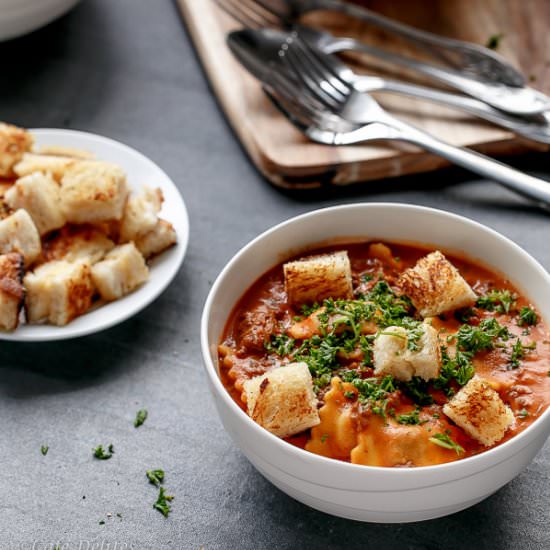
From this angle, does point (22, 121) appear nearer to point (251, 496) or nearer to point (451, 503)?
point (251, 496)

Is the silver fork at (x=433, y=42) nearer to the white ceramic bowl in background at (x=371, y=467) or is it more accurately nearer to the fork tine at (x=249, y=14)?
the fork tine at (x=249, y=14)

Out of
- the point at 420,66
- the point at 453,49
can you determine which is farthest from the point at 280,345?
the point at 453,49

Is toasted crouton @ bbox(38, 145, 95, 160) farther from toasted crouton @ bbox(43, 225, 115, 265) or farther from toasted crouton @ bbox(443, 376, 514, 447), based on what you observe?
toasted crouton @ bbox(443, 376, 514, 447)

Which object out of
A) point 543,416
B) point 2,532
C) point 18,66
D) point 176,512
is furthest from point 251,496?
point 18,66

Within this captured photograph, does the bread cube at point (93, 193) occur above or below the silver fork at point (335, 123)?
below

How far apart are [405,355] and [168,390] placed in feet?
3.20

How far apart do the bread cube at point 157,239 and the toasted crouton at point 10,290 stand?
17.9 inches

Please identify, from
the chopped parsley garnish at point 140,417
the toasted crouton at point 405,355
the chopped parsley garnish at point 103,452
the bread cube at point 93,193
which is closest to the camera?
the toasted crouton at point 405,355

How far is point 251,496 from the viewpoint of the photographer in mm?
2391

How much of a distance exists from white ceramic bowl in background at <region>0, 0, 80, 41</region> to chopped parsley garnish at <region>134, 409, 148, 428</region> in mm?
2079

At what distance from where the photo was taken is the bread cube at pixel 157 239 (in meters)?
2.99

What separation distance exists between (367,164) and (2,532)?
2.03 meters

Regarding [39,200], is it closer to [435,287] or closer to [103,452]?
[103,452]

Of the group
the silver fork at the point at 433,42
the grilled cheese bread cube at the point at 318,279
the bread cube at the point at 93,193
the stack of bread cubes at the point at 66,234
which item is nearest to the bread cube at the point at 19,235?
the stack of bread cubes at the point at 66,234
